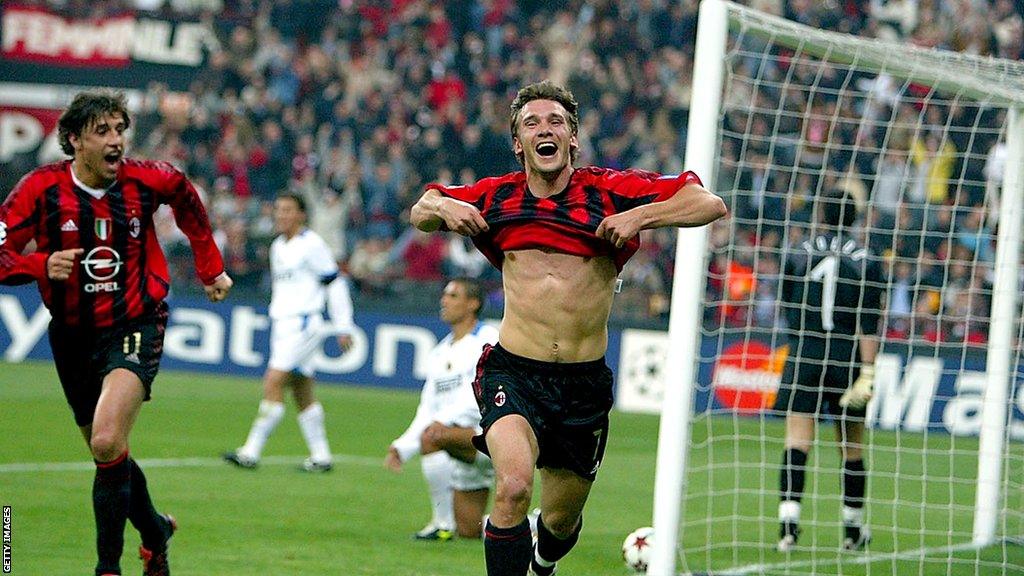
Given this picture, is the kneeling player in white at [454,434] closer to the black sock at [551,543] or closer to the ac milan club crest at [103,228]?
the black sock at [551,543]

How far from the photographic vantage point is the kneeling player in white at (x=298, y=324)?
1245 cm

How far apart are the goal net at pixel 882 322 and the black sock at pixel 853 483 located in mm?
322

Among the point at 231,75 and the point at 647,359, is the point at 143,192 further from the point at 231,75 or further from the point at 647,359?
the point at 231,75

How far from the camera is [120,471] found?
6.70 m

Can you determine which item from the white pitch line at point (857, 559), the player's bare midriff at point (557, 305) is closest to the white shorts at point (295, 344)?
the white pitch line at point (857, 559)

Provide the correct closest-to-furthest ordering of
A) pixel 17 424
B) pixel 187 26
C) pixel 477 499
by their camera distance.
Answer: pixel 477 499, pixel 17 424, pixel 187 26

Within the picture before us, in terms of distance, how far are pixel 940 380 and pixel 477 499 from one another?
926cm

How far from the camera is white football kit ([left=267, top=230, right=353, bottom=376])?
12773 mm

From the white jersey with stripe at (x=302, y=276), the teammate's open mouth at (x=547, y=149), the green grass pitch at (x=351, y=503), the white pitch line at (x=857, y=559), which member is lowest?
the green grass pitch at (x=351, y=503)

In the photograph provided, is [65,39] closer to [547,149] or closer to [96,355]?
[96,355]

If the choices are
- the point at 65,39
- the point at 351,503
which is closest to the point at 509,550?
the point at 351,503

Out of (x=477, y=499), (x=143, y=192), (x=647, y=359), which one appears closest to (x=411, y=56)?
(x=647, y=359)

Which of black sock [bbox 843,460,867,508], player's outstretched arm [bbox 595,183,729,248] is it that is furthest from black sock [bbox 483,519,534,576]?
black sock [bbox 843,460,867,508]

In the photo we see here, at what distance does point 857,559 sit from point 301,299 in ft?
19.4
